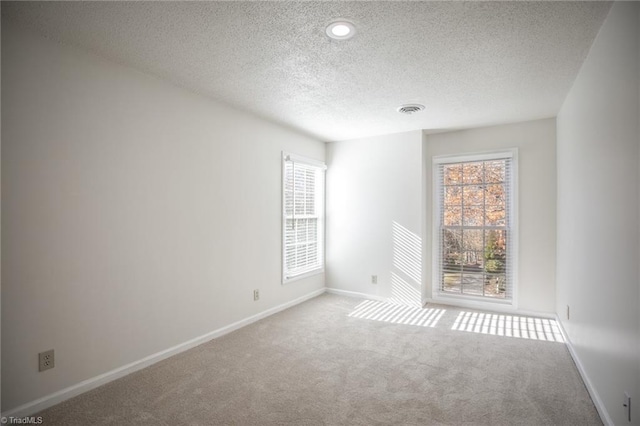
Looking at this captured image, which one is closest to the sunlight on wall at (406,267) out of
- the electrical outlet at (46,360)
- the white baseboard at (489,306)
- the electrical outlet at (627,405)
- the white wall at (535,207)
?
the white baseboard at (489,306)

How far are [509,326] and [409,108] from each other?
8.76 feet

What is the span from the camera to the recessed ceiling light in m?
2.07

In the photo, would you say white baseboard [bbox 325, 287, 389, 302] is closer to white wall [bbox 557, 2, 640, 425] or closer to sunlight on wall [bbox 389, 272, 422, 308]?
sunlight on wall [bbox 389, 272, 422, 308]

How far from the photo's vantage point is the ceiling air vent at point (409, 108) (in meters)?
3.60

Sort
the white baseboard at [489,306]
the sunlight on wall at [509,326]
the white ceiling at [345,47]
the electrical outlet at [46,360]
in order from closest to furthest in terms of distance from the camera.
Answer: the white ceiling at [345,47] < the electrical outlet at [46,360] < the sunlight on wall at [509,326] < the white baseboard at [489,306]

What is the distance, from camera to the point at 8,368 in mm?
2033

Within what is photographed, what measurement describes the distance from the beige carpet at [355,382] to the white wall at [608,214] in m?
0.35

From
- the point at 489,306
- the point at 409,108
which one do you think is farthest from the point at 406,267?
the point at 409,108

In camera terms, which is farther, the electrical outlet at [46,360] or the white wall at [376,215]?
the white wall at [376,215]

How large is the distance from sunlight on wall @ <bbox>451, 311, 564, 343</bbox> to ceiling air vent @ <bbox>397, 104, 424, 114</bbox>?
244cm

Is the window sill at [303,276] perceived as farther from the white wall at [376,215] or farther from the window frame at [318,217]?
the white wall at [376,215]

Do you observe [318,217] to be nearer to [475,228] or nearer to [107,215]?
[475,228]

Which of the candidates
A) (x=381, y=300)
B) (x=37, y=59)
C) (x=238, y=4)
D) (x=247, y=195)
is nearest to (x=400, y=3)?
(x=238, y=4)

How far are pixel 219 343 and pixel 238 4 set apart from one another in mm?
2871
